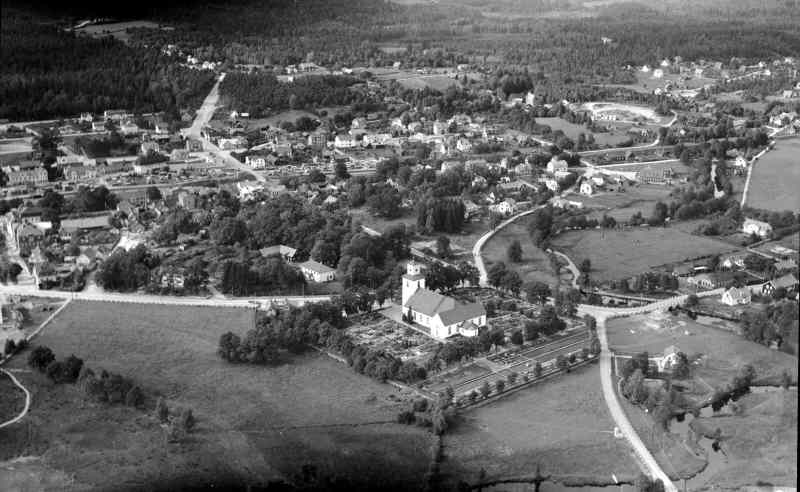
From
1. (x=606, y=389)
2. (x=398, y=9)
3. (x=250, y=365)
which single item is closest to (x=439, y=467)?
(x=606, y=389)

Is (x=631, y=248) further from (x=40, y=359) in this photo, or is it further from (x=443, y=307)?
(x=40, y=359)

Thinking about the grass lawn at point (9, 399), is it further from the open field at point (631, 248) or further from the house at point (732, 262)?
the house at point (732, 262)

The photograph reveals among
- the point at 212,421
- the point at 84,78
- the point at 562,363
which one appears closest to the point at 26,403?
the point at 212,421

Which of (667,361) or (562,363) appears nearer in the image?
(562,363)

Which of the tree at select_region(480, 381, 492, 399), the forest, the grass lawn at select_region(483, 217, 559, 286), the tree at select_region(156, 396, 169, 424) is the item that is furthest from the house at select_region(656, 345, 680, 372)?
the forest

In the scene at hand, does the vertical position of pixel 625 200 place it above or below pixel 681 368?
below

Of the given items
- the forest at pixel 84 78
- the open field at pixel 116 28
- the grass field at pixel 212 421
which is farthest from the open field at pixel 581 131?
the open field at pixel 116 28
